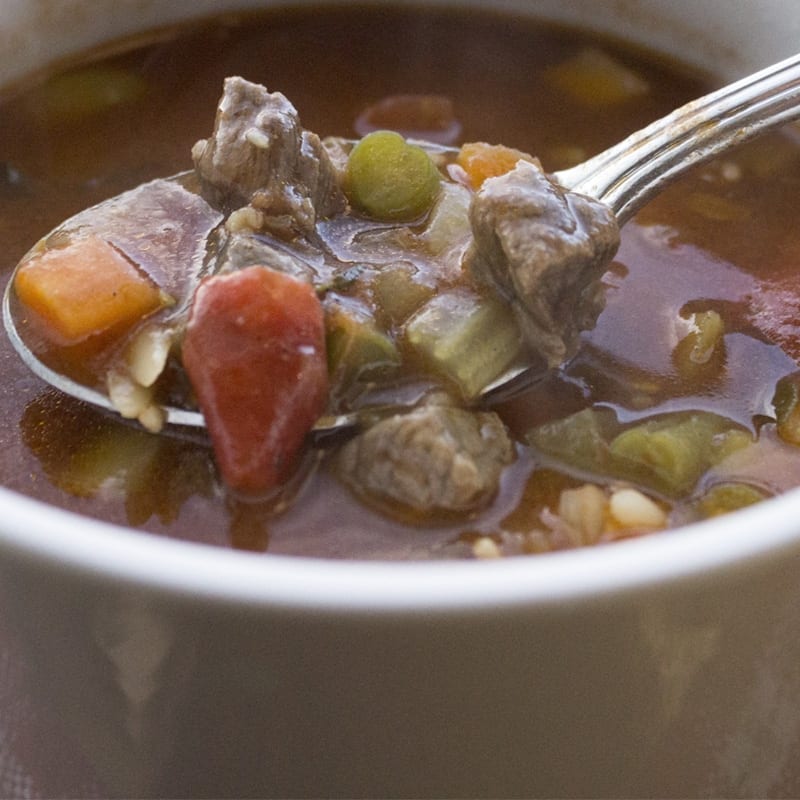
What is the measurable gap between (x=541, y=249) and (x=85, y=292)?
58 cm

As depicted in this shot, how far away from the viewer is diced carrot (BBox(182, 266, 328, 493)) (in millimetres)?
1216

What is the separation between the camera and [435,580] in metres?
0.81

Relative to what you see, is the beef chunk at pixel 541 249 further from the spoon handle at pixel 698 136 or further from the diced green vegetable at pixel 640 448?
the spoon handle at pixel 698 136

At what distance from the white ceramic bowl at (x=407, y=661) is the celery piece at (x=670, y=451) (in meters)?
0.32

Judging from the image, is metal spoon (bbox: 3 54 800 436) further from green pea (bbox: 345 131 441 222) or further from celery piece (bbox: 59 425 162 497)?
celery piece (bbox: 59 425 162 497)

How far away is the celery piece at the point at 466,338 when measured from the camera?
1.39m

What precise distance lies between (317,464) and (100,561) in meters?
0.52

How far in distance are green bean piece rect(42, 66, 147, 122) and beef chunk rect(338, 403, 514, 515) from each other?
3.69 feet

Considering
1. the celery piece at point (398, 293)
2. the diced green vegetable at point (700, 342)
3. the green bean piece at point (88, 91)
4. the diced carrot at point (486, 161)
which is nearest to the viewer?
the celery piece at point (398, 293)

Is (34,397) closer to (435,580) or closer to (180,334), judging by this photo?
(180,334)

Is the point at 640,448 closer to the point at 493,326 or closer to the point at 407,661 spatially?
the point at 493,326

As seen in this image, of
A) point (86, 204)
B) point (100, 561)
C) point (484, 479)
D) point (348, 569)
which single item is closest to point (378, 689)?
point (348, 569)

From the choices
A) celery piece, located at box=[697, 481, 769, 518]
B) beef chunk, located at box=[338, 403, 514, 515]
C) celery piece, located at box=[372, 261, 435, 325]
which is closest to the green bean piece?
celery piece, located at box=[372, 261, 435, 325]

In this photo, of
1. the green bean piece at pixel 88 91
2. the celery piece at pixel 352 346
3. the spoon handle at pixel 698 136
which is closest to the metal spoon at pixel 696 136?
the spoon handle at pixel 698 136
